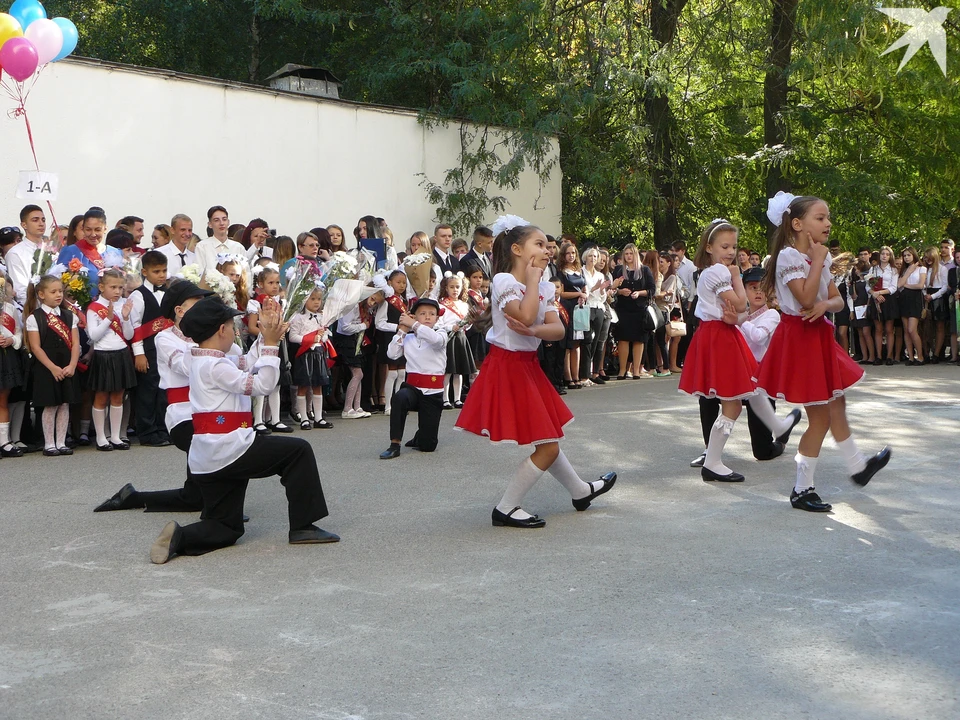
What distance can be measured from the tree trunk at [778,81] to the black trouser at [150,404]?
13.4 m

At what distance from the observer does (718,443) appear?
795 centimetres

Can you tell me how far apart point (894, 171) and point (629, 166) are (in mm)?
Answer: 5849

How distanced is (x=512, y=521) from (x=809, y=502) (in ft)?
5.98

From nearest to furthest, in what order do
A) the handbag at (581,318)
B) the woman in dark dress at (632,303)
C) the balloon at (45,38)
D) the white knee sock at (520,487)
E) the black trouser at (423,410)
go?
the white knee sock at (520,487)
the black trouser at (423,410)
the balloon at (45,38)
the handbag at (581,318)
the woman in dark dress at (632,303)

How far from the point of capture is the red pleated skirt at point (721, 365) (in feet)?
26.2

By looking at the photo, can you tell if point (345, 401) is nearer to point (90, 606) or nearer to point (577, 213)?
point (90, 606)

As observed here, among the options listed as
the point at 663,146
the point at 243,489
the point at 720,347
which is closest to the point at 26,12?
the point at 243,489

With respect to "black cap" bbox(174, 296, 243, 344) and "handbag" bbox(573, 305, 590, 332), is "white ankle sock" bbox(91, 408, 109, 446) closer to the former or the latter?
"black cap" bbox(174, 296, 243, 344)

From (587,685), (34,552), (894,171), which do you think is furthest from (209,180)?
(894,171)

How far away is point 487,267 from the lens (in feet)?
45.7

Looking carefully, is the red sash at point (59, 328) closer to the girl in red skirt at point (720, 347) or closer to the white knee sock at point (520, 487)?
the white knee sock at point (520, 487)

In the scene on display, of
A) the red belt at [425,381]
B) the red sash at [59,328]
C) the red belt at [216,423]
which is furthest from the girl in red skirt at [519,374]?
the red sash at [59,328]

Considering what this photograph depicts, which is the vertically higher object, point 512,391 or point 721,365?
point 721,365

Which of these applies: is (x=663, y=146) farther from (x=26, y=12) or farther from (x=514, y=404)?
(x=514, y=404)
